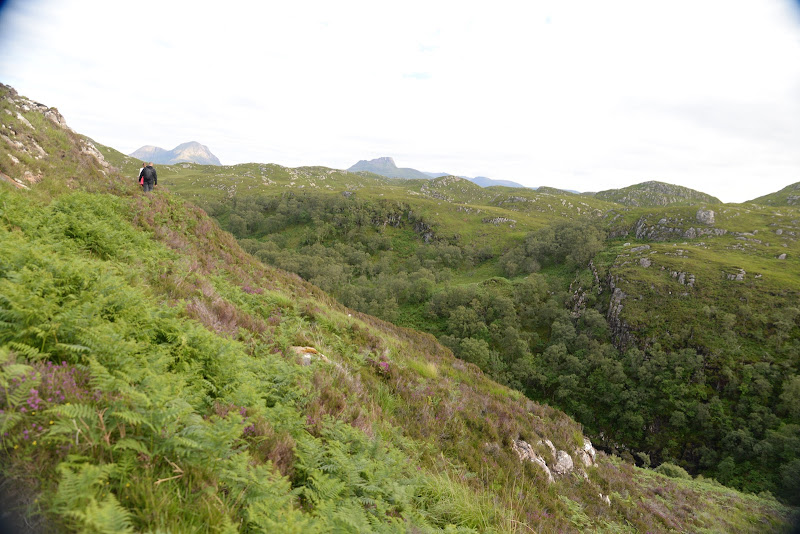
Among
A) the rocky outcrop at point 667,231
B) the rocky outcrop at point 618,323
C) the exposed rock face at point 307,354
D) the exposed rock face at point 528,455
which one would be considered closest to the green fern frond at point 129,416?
the exposed rock face at point 307,354

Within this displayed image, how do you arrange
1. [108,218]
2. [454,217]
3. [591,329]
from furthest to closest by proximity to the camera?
1. [454,217]
2. [591,329]
3. [108,218]

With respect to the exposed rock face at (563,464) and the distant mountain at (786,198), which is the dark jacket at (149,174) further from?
the distant mountain at (786,198)

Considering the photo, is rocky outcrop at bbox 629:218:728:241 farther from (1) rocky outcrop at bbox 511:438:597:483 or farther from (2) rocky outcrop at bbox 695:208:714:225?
(1) rocky outcrop at bbox 511:438:597:483

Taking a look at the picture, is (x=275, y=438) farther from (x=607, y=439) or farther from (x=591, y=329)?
(x=591, y=329)

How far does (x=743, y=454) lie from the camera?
40.3m

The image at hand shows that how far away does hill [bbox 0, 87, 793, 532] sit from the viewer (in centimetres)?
242

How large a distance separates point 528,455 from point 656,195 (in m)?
221

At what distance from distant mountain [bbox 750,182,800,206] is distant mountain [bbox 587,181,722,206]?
25526mm

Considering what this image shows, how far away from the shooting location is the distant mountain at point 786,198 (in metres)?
130

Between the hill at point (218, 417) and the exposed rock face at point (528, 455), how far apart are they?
0.17 ft

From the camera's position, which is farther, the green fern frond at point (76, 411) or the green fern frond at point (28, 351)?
the green fern frond at point (28, 351)

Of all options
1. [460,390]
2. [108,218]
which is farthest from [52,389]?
[460,390]

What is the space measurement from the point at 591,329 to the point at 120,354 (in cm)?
7004

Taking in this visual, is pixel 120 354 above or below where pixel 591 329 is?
above
